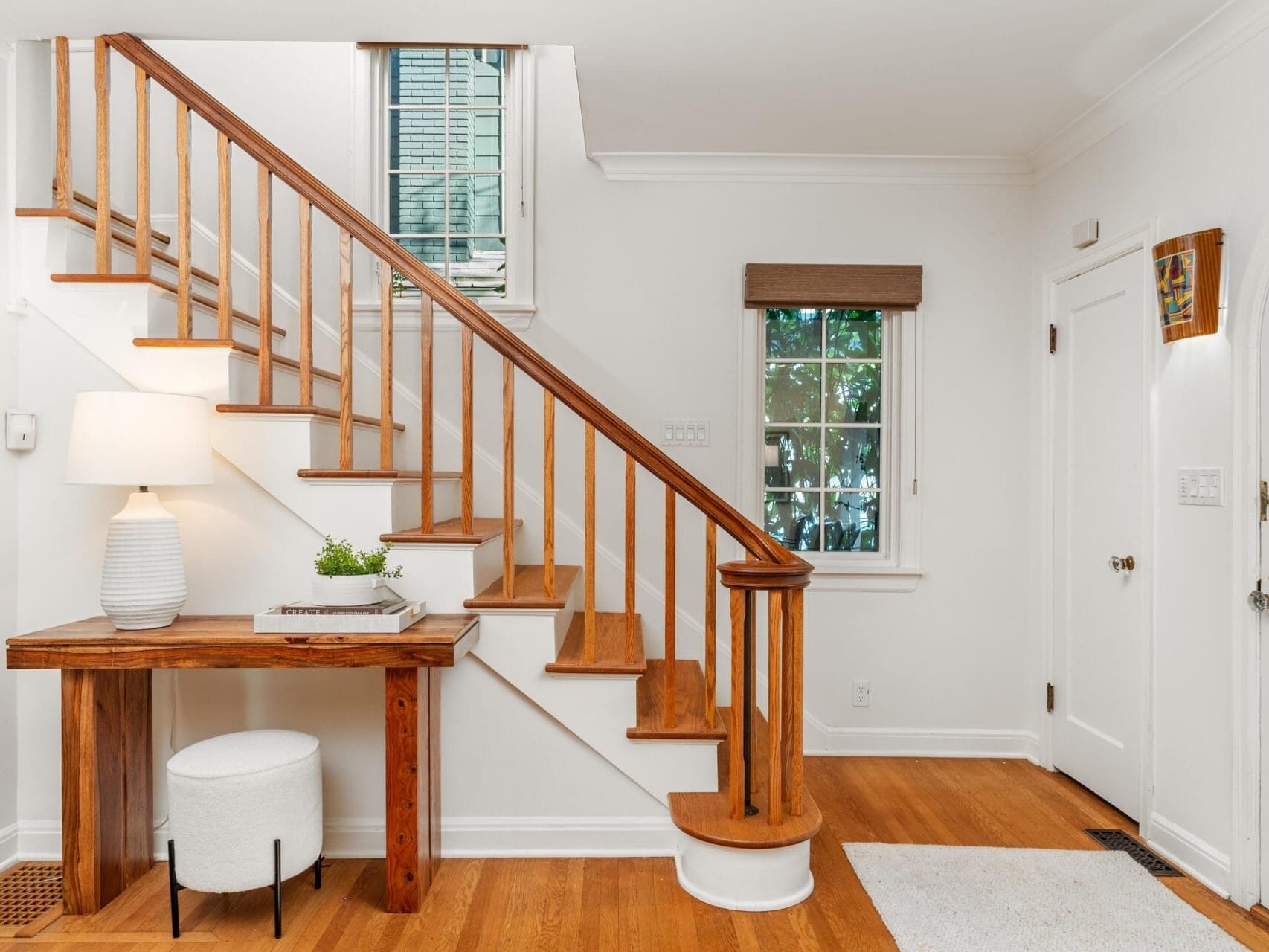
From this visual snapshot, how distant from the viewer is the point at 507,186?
3467mm

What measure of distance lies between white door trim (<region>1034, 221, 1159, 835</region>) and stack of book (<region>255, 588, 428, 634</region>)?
7.90 ft

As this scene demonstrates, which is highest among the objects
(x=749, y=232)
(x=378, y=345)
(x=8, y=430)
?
(x=749, y=232)

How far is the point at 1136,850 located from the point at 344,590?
2.60 metres

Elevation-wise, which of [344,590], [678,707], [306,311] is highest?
[306,311]

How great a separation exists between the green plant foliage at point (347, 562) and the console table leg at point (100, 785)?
0.65m

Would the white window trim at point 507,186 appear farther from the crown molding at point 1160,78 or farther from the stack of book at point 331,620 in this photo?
the crown molding at point 1160,78

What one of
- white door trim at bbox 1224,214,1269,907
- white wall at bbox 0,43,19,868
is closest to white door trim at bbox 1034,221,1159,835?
white door trim at bbox 1224,214,1269,907

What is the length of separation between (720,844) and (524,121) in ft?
9.46

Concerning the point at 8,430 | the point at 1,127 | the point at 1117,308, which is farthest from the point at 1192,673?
the point at 1,127

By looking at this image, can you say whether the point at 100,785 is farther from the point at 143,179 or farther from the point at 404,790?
the point at 143,179

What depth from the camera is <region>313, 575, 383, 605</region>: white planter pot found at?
7.29 ft

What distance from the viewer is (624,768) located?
251 centimetres

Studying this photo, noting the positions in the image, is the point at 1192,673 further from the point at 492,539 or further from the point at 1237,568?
the point at 492,539

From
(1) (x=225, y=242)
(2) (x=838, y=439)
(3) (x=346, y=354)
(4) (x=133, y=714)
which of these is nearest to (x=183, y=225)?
(1) (x=225, y=242)
